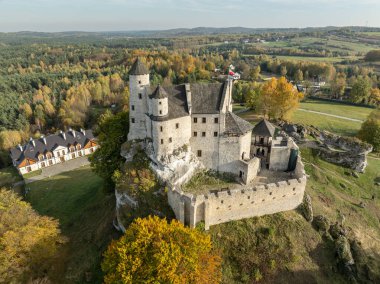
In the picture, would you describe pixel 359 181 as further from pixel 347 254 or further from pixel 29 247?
pixel 29 247

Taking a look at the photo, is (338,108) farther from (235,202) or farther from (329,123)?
(235,202)

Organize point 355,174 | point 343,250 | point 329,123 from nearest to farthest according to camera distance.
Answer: point 343,250
point 355,174
point 329,123

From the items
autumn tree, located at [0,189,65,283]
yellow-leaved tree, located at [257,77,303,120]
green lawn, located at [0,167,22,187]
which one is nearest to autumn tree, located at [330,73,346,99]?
yellow-leaved tree, located at [257,77,303,120]

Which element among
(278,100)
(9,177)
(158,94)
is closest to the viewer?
(158,94)

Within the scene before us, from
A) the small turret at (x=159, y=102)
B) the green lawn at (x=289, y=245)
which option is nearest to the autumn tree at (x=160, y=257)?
the green lawn at (x=289, y=245)

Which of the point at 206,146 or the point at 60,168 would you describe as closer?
the point at 206,146

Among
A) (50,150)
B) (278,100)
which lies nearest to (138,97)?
(278,100)

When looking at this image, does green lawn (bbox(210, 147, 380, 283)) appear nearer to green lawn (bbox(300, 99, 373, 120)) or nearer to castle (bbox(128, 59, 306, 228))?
castle (bbox(128, 59, 306, 228))
